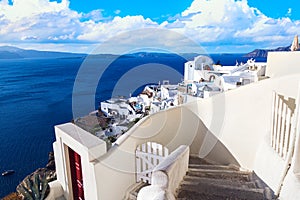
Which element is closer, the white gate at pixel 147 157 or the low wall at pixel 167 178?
the low wall at pixel 167 178

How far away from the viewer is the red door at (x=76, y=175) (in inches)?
139

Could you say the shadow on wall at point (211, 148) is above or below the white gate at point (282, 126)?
below

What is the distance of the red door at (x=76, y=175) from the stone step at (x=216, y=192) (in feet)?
5.73

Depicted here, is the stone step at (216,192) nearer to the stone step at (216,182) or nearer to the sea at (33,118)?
the stone step at (216,182)

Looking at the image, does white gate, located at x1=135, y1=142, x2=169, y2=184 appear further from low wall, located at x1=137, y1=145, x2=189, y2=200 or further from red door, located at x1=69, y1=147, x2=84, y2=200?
red door, located at x1=69, y1=147, x2=84, y2=200

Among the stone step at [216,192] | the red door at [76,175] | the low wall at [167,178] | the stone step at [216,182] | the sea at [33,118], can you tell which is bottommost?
the sea at [33,118]

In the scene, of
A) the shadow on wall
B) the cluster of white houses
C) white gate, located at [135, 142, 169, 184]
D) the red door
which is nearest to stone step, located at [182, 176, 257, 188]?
the cluster of white houses

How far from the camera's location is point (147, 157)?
11.2ft

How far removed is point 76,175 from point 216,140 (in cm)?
254

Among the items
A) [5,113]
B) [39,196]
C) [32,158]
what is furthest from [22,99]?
[39,196]

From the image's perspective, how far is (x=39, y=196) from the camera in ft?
13.3

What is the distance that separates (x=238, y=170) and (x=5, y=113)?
38.2m

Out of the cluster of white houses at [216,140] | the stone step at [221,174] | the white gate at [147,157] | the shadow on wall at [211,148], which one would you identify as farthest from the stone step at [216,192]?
the shadow on wall at [211,148]

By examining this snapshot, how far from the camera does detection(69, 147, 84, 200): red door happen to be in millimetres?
3537
